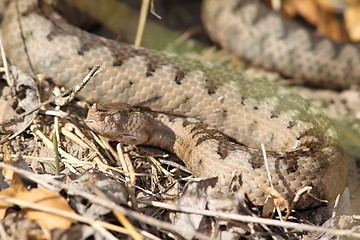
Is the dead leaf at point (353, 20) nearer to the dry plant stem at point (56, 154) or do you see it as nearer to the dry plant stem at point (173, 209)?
the dry plant stem at point (173, 209)

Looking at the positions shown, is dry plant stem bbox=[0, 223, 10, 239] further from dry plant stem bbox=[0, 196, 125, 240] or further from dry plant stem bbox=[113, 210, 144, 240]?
dry plant stem bbox=[113, 210, 144, 240]

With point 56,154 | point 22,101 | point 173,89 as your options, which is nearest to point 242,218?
point 56,154

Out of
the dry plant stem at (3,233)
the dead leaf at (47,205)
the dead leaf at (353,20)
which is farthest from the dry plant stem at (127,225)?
the dead leaf at (353,20)

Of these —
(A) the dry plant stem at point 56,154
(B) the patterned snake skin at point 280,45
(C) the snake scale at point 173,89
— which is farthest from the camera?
(B) the patterned snake skin at point 280,45

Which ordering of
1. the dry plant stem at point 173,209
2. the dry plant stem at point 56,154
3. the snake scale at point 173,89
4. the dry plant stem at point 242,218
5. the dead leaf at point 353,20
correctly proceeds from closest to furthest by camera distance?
1. the dry plant stem at point 173,209
2. the dry plant stem at point 242,218
3. the dry plant stem at point 56,154
4. the snake scale at point 173,89
5. the dead leaf at point 353,20

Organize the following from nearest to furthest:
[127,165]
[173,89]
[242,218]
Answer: [242,218]
[127,165]
[173,89]

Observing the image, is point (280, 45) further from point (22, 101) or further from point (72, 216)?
point (72, 216)

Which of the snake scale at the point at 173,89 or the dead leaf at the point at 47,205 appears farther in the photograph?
the snake scale at the point at 173,89

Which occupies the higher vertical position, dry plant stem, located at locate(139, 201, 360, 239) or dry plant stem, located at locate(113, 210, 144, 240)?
dry plant stem, located at locate(139, 201, 360, 239)

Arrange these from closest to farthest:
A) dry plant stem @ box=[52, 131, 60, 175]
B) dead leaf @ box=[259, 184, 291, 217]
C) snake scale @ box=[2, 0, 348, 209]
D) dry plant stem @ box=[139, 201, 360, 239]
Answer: dry plant stem @ box=[139, 201, 360, 239] < dead leaf @ box=[259, 184, 291, 217] < dry plant stem @ box=[52, 131, 60, 175] < snake scale @ box=[2, 0, 348, 209]

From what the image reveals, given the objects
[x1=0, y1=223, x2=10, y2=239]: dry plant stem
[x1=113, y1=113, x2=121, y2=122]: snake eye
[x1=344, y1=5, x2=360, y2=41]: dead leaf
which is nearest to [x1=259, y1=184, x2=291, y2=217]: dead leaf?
[x1=113, y1=113, x2=121, y2=122]: snake eye

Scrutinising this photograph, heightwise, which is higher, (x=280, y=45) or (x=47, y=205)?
(x=280, y=45)

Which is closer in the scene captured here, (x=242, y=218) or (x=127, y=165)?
(x=242, y=218)
